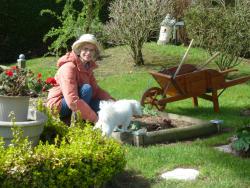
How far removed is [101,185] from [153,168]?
0.92 metres

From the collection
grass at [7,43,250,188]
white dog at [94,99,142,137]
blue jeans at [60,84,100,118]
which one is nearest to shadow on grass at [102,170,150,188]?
grass at [7,43,250,188]

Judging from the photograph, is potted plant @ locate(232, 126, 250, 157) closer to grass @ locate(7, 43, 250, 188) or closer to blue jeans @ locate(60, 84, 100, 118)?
grass @ locate(7, 43, 250, 188)

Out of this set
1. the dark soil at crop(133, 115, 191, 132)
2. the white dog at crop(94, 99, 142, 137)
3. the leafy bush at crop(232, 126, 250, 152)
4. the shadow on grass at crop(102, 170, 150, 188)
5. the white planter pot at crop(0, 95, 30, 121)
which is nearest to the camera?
the white planter pot at crop(0, 95, 30, 121)

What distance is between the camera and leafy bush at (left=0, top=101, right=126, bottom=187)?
15.0 feet

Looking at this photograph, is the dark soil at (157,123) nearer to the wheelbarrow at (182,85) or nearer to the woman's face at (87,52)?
the wheelbarrow at (182,85)

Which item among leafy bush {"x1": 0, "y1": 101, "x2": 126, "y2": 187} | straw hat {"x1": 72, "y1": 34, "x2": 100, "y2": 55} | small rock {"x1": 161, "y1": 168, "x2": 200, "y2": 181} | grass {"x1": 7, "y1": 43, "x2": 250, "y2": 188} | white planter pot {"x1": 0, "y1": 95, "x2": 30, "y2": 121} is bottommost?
small rock {"x1": 161, "y1": 168, "x2": 200, "y2": 181}

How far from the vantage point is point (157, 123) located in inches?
305

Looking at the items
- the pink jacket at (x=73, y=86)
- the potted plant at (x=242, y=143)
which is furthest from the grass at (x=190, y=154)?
the pink jacket at (x=73, y=86)

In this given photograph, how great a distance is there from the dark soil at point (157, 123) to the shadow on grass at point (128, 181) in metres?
1.80

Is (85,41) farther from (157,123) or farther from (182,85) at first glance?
(182,85)

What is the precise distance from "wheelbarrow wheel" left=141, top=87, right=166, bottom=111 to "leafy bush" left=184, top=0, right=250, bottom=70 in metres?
3.82

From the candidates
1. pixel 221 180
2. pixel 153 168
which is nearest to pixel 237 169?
pixel 221 180

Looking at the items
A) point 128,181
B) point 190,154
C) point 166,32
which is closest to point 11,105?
point 128,181

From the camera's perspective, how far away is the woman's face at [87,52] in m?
7.14
